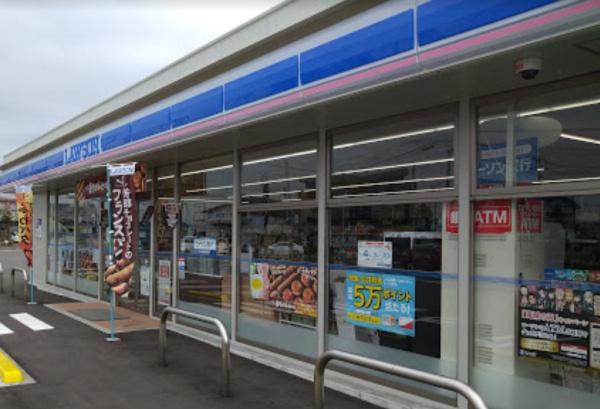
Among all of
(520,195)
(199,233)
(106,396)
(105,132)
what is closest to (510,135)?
(520,195)

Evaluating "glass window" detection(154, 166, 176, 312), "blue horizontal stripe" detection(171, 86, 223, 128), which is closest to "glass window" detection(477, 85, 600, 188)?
"blue horizontal stripe" detection(171, 86, 223, 128)

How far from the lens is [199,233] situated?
9.68 metres

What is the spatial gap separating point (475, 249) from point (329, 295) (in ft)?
7.00

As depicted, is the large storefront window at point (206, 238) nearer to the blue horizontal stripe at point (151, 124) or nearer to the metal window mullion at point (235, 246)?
the metal window mullion at point (235, 246)

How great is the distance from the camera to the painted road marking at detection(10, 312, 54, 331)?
32.2 feet

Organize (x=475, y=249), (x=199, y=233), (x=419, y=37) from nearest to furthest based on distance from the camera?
(x=419, y=37) → (x=475, y=249) → (x=199, y=233)

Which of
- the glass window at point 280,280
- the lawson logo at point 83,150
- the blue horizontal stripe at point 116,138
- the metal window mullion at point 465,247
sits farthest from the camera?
the lawson logo at point 83,150

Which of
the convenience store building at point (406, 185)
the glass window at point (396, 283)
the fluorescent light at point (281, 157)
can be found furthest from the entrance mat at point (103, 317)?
the glass window at point (396, 283)

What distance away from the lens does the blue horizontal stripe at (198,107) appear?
22.8 ft

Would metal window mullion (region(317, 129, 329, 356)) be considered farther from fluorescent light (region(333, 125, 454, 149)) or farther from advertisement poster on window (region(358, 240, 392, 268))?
advertisement poster on window (region(358, 240, 392, 268))

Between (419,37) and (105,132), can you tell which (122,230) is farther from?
(419,37)

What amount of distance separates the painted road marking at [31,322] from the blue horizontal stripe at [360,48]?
22.9 feet

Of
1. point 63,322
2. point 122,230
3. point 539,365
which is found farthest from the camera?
point 63,322

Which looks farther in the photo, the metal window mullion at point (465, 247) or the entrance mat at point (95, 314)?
the entrance mat at point (95, 314)
